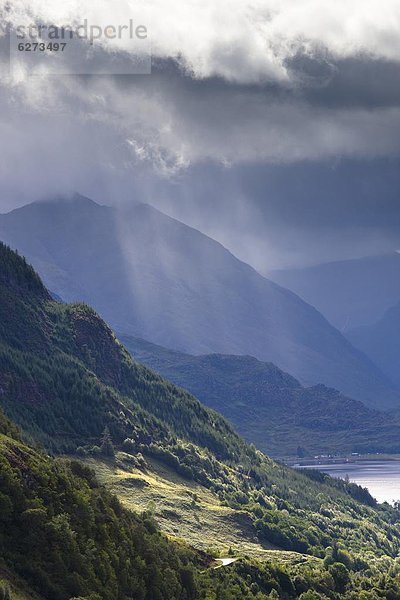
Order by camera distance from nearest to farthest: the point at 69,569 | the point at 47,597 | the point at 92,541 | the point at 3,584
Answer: the point at 3,584, the point at 47,597, the point at 69,569, the point at 92,541

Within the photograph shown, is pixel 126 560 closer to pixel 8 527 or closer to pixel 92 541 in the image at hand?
pixel 92 541

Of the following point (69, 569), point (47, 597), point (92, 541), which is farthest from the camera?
point (92, 541)

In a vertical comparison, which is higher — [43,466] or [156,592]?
[43,466]

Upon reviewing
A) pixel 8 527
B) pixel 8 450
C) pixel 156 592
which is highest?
pixel 8 450

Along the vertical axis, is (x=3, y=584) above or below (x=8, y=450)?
below

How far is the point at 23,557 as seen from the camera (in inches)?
6432

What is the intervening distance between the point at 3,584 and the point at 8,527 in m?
34.7

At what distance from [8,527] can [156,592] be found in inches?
1636

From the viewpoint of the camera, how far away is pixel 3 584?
443 feet

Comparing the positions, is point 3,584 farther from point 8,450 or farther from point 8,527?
point 8,450

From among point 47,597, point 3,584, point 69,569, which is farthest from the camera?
point 69,569

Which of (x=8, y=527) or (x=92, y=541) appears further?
(x=92, y=541)

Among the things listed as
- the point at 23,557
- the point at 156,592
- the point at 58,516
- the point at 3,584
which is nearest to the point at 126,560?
the point at 156,592

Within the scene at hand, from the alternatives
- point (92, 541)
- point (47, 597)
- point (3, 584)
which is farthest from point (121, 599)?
point (3, 584)
